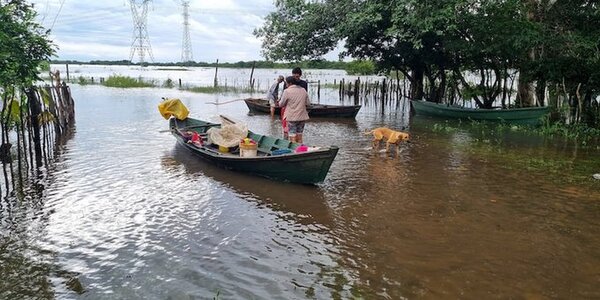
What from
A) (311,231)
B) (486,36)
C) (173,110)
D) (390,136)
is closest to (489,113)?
(486,36)

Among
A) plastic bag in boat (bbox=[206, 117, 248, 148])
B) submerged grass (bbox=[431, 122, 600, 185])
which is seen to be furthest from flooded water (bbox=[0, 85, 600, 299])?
plastic bag in boat (bbox=[206, 117, 248, 148])

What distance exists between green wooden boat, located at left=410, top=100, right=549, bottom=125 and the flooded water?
432cm

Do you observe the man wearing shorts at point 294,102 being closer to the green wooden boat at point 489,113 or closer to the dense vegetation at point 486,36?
the dense vegetation at point 486,36

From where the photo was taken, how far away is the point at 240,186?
7656 mm

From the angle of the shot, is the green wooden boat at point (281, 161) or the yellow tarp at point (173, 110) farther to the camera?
the yellow tarp at point (173, 110)

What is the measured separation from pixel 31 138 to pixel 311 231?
5933mm

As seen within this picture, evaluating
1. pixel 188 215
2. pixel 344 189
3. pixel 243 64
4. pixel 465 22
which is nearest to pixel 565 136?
pixel 465 22

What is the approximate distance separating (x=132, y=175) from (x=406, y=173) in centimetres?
501

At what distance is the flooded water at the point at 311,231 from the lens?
4.18 meters

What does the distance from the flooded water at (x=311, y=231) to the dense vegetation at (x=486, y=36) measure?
4473 millimetres

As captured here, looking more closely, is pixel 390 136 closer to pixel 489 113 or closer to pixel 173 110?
pixel 173 110

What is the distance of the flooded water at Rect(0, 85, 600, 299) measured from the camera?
4.18 meters

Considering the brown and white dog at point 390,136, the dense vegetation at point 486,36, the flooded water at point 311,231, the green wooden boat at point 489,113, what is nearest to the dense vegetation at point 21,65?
the flooded water at point 311,231

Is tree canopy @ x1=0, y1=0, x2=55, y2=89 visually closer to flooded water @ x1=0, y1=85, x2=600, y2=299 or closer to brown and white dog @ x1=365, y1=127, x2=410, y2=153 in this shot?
flooded water @ x1=0, y1=85, x2=600, y2=299
